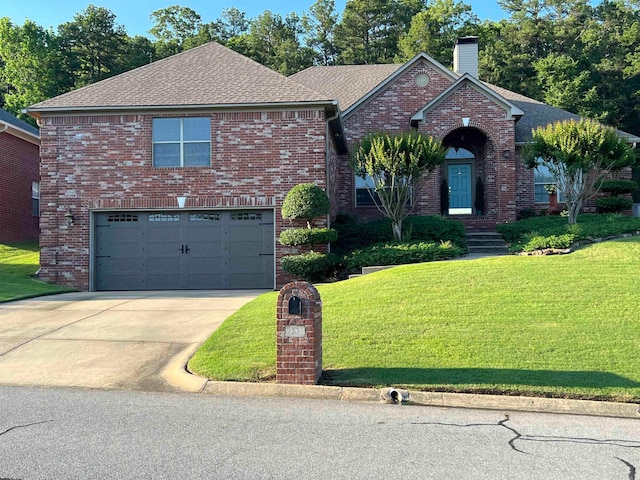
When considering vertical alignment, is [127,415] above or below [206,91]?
below

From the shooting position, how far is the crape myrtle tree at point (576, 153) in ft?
50.5

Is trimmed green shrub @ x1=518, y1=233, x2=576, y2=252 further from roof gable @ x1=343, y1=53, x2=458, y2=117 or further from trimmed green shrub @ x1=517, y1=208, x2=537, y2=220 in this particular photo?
roof gable @ x1=343, y1=53, x2=458, y2=117

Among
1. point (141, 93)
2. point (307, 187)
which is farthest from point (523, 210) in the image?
point (141, 93)

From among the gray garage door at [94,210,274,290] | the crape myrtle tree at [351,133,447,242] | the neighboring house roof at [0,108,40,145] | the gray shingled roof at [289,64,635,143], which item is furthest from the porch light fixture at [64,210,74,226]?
the gray shingled roof at [289,64,635,143]

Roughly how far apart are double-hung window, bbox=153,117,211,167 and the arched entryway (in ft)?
30.8

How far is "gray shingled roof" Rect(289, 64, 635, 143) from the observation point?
856 inches

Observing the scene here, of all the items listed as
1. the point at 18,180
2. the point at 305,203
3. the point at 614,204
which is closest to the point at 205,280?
the point at 305,203

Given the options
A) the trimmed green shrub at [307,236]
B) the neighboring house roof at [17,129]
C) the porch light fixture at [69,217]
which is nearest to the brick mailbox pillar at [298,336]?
the trimmed green shrub at [307,236]

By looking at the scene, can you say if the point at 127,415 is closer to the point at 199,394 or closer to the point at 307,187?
the point at 199,394

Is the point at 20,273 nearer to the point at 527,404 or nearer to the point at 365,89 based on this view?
the point at 365,89

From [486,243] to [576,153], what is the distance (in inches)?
147

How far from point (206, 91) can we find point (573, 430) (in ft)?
45.1

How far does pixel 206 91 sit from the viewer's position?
16.0 meters

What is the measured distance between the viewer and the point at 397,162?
1511 centimetres
